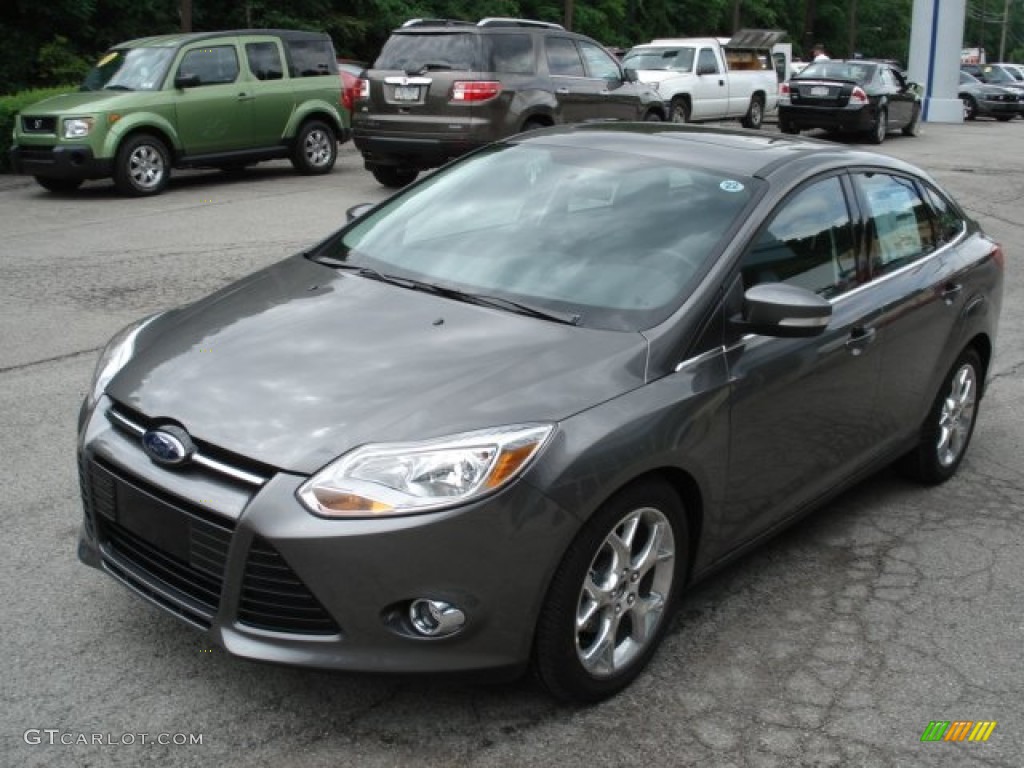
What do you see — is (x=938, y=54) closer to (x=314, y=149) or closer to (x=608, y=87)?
(x=608, y=87)

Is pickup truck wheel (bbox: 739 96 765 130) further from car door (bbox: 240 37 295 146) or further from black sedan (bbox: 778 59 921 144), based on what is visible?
car door (bbox: 240 37 295 146)

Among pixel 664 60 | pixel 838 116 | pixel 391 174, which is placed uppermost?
pixel 664 60

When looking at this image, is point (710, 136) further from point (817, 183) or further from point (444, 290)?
point (444, 290)

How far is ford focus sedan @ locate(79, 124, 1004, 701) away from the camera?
10.1 feet

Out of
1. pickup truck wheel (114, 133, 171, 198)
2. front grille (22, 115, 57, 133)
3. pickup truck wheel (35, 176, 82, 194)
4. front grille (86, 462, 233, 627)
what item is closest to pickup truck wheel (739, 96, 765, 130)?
pickup truck wheel (114, 133, 171, 198)

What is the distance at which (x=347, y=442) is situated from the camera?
10.2 ft

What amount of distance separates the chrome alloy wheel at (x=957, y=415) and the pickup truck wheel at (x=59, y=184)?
36.3 feet

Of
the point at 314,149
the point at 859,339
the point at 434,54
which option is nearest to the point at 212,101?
the point at 314,149

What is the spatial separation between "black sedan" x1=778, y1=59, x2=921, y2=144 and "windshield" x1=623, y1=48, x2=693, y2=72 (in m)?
2.17

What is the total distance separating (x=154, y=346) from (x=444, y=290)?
0.96m

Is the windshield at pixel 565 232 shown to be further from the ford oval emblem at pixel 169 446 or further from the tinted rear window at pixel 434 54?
the tinted rear window at pixel 434 54

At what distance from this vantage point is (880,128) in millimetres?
23875

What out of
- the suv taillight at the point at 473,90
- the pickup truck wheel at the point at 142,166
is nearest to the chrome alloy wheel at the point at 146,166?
the pickup truck wheel at the point at 142,166

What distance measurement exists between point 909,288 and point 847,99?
19767mm
